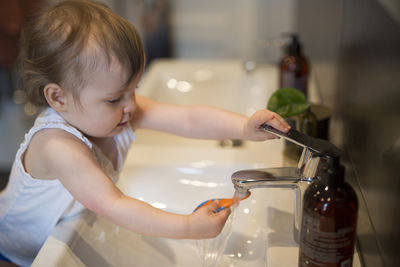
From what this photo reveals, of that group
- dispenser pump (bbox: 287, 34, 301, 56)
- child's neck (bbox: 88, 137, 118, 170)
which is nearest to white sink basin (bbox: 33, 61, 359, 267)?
child's neck (bbox: 88, 137, 118, 170)

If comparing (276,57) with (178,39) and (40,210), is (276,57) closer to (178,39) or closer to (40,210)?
(178,39)

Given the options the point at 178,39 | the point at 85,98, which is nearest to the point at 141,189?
the point at 85,98

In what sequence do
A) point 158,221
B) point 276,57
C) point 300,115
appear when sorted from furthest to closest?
point 276,57, point 300,115, point 158,221

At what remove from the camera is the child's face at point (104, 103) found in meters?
0.62

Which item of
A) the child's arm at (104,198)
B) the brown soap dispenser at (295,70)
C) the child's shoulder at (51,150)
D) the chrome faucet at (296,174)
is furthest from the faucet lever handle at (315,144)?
the brown soap dispenser at (295,70)

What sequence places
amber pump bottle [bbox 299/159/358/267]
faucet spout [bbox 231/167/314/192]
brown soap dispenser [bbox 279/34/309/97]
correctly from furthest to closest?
1. brown soap dispenser [bbox 279/34/309/97]
2. faucet spout [bbox 231/167/314/192]
3. amber pump bottle [bbox 299/159/358/267]

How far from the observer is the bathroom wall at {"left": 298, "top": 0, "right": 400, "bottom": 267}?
1.64 ft

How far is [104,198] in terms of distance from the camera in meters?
0.62

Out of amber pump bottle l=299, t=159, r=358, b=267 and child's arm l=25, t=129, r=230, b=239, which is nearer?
amber pump bottle l=299, t=159, r=358, b=267

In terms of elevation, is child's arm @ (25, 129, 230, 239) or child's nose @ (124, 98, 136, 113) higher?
child's nose @ (124, 98, 136, 113)

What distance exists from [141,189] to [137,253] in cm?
15

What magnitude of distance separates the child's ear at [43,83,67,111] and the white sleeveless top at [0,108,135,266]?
0.03 meters

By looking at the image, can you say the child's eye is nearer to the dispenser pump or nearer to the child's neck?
the child's neck

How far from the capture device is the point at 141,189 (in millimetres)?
813
